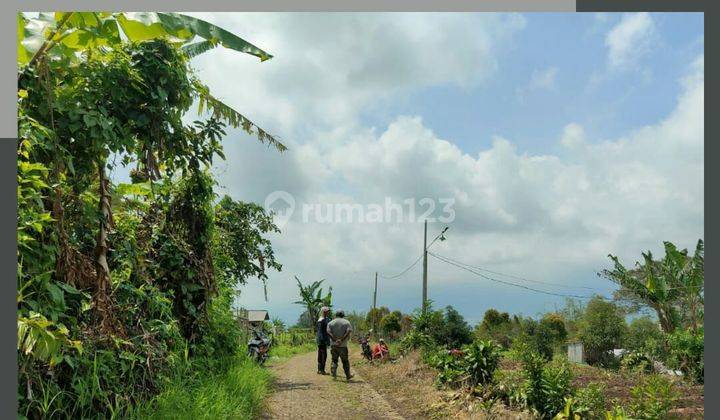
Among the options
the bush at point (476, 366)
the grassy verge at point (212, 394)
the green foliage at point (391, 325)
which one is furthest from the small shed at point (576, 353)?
the grassy verge at point (212, 394)

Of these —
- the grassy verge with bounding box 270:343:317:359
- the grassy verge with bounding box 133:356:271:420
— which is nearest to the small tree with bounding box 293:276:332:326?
the grassy verge with bounding box 270:343:317:359

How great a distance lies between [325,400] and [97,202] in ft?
15.2

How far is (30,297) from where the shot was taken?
3.61 meters

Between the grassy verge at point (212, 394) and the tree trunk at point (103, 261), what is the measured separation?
0.80m

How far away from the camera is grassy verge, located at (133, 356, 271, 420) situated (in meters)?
4.66

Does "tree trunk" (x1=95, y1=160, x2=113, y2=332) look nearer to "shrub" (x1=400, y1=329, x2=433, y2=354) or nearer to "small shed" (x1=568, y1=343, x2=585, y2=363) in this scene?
"shrub" (x1=400, y1=329, x2=433, y2=354)

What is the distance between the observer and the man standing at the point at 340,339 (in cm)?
1064

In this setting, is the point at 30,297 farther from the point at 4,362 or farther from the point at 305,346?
the point at 305,346

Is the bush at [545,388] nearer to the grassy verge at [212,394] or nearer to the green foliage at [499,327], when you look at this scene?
the grassy verge at [212,394]

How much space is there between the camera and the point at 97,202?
4.85 metres

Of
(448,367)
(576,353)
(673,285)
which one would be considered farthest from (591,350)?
(448,367)

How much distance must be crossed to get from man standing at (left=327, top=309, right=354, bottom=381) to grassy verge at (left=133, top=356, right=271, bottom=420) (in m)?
2.57

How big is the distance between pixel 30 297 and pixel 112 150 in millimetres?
1380

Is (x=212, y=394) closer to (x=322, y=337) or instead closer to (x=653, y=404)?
(x=653, y=404)
